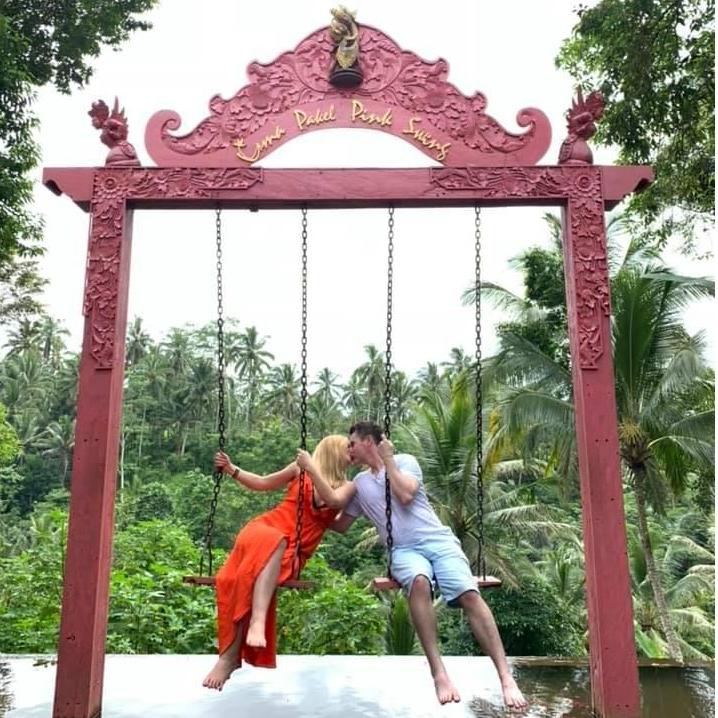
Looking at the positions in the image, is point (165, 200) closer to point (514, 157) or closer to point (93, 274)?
point (93, 274)

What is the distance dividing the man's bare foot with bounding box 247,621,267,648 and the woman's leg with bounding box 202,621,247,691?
0.12m

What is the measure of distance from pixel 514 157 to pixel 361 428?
1.57m

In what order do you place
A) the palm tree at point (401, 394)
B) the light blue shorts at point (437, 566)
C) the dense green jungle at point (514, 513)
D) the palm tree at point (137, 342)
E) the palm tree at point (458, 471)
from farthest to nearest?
the palm tree at point (137, 342) → the palm tree at point (401, 394) → the palm tree at point (458, 471) → the dense green jungle at point (514, 513) → the light blue shorts at point (437, 566)

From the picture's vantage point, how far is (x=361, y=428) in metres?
3.39

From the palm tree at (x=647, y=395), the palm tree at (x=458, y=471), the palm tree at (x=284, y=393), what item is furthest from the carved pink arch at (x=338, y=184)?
the palm tree at (x=284, y=393)

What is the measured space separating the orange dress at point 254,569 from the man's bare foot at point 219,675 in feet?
0.17

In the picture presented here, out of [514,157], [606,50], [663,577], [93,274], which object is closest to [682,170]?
[606,50]

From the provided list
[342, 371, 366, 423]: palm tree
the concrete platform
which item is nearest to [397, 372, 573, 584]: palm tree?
the concrete platform

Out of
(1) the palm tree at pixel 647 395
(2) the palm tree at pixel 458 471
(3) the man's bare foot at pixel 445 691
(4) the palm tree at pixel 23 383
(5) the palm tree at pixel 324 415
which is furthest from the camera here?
(4) the palm tree at pixel 23 383

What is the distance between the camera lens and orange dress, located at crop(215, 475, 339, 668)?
127 inches

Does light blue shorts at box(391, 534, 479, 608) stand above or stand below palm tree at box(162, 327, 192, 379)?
below

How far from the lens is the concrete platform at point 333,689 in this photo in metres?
3.35

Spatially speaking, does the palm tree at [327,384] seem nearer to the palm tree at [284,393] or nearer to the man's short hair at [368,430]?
the palm tree at [284,393]

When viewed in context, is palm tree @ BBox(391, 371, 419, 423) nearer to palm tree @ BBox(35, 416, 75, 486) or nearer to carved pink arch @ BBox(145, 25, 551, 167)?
palm tree @ BBox(35, 416, 75, 486)
